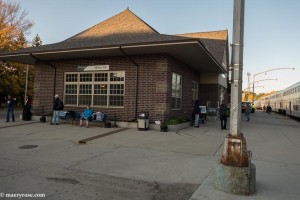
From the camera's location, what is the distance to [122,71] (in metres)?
14.8

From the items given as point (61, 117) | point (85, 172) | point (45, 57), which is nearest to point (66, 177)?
point (85, 172)

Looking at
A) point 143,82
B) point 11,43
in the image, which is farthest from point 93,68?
point 11,43

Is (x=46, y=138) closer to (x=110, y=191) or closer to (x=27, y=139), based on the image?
(x=27, y=139)

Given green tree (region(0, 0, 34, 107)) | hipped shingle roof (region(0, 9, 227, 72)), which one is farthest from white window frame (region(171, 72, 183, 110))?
green tree (region(0, 0, 34, 107))

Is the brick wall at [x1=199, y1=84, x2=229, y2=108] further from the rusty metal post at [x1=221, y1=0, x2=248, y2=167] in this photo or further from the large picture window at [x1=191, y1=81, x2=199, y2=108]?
the rusty metal post at [x1=221, y1=0, x2=248, y2=167]

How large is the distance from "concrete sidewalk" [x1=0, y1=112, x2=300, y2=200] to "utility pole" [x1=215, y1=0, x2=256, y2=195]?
0.22 m

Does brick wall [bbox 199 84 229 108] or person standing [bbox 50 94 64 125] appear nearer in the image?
person standing [bbox 50 94 64 125]

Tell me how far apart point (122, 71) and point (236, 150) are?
10.7m

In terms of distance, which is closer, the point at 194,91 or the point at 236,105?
the point at 236,105

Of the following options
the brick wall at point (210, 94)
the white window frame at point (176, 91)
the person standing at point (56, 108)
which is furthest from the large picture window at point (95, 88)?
the brick wall at point (210, 94)

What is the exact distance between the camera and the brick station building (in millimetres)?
13438

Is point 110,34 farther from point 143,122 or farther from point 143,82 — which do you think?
point 143,122

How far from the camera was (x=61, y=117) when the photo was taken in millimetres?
15000

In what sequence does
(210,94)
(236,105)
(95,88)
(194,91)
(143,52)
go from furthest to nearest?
(210,94)
(194,91)
(95,88)
(143,52)
(236,105)
